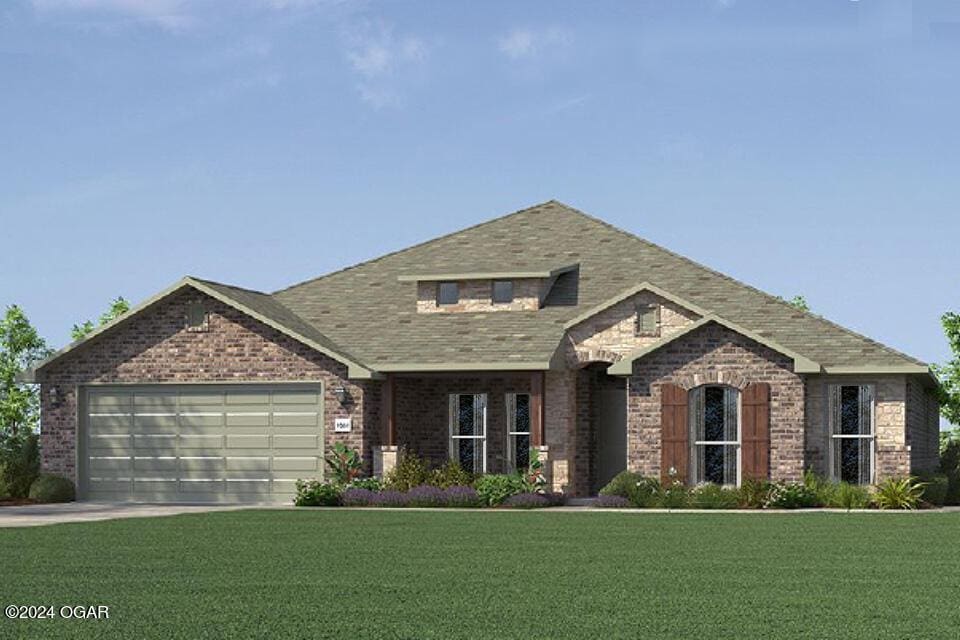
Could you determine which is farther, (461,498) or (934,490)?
(934,490)

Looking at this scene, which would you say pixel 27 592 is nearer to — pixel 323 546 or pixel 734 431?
pixel 323 546

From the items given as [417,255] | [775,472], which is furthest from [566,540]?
[417,255]

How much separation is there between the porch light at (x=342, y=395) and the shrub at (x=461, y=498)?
11.4ft

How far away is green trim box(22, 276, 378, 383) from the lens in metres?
32.9

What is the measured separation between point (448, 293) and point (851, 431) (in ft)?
33.6

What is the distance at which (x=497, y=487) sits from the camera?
31.3 meters

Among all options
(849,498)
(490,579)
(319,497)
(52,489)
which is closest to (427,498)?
(319,497)

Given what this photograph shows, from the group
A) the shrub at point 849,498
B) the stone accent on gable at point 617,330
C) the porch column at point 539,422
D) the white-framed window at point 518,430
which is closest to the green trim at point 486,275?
the stone accent on gable at point 617,330

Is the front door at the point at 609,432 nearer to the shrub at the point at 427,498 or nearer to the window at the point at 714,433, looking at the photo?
the window at the point at 714,433

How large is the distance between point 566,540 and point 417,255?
1962cm

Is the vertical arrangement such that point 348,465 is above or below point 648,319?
below

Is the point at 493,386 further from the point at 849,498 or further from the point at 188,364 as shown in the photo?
the point at 849,498

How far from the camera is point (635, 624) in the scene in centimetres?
1190

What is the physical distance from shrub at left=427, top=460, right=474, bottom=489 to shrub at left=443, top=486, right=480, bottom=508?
97cm
